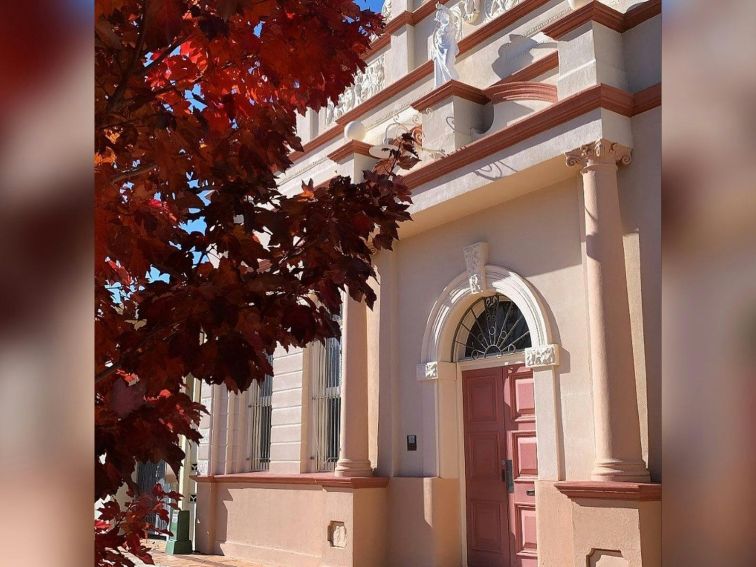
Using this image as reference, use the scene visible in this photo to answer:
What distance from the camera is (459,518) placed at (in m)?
8.79

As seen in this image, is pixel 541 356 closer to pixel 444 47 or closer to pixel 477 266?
pixel 477 266

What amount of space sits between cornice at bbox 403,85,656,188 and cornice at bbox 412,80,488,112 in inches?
33.9

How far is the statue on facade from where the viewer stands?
9.79m

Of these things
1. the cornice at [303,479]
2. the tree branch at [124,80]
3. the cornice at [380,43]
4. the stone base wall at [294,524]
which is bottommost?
the stone base wall at [294,524]

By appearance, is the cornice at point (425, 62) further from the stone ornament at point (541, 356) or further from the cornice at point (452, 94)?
the stone ornament at point (541, 356)

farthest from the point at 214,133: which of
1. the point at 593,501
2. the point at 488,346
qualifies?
the point at 488,346

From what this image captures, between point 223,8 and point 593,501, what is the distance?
595 cm

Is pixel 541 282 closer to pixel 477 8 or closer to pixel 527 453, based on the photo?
pixel 527 453

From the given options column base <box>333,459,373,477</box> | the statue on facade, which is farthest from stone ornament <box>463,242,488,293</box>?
column base <box>333,459,373,477</box>

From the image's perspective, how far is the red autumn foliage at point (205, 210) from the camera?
2.01 metres

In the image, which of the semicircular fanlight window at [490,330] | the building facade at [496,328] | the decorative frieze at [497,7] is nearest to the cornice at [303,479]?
the building facade at [496,328]

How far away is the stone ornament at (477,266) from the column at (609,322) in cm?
148

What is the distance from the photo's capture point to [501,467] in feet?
27.7

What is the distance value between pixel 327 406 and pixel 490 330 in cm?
335
